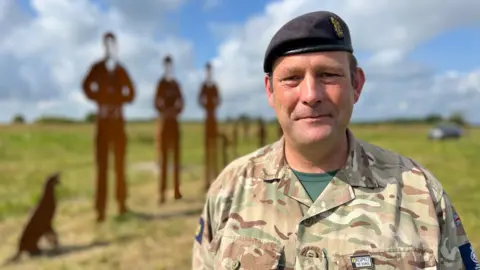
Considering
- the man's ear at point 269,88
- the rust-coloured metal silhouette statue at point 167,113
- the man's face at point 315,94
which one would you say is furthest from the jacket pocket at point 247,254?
the rust-coloured metal silhouette statue at point 167,113

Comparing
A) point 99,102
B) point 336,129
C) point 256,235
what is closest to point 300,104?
point 336,129

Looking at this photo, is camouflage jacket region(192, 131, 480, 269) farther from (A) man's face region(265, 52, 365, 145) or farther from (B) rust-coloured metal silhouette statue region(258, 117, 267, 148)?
(B) rust-coloured metal silhouette statue region(258, 117, 267, 148)

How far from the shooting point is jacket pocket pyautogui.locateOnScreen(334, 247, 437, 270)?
1.63 m

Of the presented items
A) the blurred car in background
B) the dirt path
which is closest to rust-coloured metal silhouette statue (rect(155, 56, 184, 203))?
the dirt path

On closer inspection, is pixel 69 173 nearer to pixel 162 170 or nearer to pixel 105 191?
pixel 162 170

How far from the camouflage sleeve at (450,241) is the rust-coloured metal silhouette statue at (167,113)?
8.35 m

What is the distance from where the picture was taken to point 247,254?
1.75 metres

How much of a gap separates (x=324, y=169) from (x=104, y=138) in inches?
282

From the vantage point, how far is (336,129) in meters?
1.67

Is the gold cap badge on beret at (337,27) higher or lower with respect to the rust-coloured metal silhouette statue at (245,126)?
higher

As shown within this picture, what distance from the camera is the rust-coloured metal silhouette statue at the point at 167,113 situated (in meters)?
9.92

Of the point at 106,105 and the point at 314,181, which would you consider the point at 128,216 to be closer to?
the point at 106,105

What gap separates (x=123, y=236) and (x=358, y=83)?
6509 mm

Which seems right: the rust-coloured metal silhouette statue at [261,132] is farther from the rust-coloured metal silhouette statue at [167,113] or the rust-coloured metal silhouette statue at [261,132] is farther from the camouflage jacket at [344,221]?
the camouflage jacket at [344,221]
